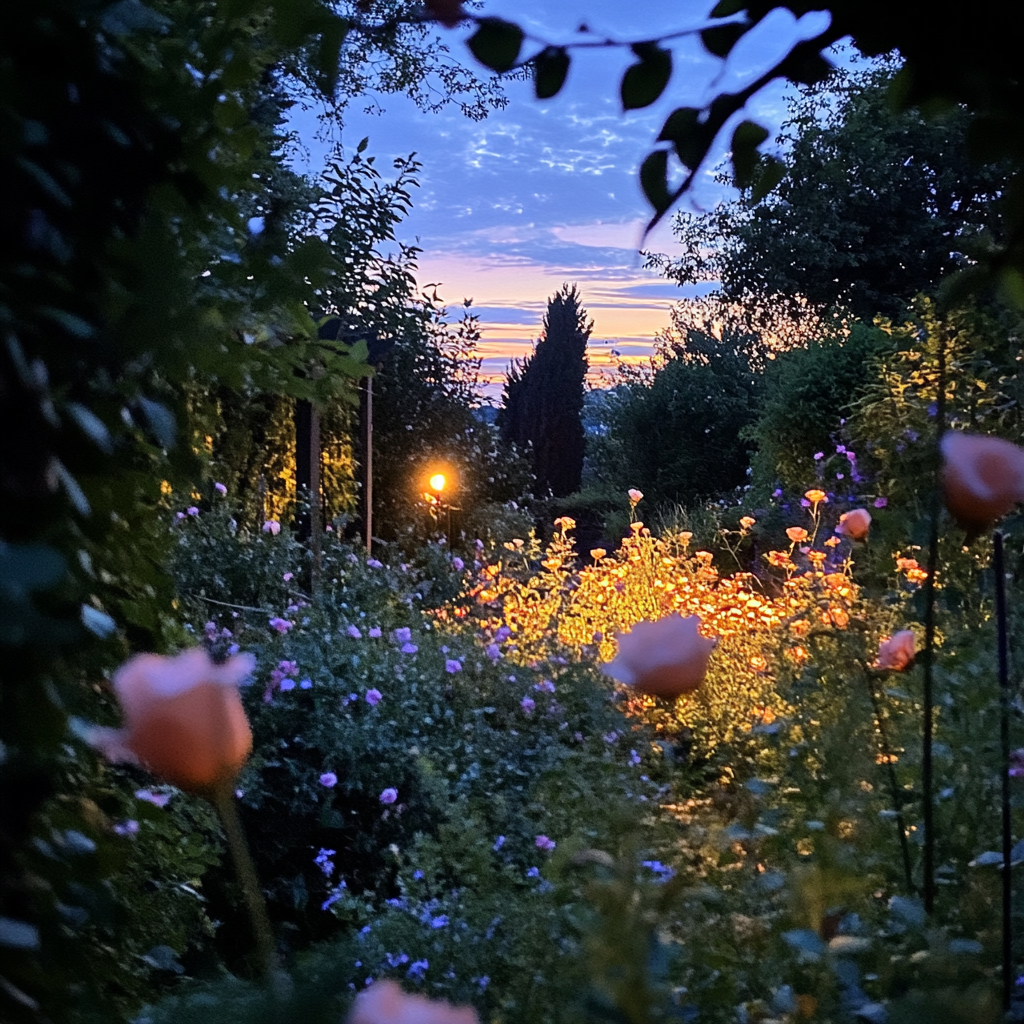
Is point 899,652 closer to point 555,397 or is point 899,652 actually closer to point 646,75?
point 646,75

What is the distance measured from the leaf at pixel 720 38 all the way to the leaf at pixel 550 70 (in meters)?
0.11

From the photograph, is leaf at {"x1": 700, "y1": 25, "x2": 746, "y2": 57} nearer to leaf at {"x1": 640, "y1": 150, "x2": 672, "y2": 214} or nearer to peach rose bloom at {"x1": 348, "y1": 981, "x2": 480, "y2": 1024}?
leaf at {"x1": 640, "y1": 150, "x2": 672, "y2": 214}

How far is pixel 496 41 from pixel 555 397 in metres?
14.4

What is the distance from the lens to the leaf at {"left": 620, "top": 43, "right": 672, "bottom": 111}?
A: 0.72 metres

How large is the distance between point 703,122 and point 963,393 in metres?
2.85

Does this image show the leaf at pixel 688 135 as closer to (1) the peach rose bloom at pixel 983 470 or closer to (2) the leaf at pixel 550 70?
(2) the leaf at pixel 550 70

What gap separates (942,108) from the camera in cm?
67

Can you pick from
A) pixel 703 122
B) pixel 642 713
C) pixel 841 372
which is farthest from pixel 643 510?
pixel 703 122

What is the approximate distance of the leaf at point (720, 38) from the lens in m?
0.73

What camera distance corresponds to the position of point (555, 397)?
49.2 ft

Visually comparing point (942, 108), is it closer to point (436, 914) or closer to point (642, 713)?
point (436, 914)

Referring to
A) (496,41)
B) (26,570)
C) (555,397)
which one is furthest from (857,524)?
(555,397)

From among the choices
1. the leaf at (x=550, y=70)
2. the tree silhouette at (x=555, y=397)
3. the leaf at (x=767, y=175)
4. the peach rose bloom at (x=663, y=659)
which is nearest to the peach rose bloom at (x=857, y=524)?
the leaf at (x=767, y=175)

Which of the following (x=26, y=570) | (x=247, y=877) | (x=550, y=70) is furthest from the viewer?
(x=550, y=70)
